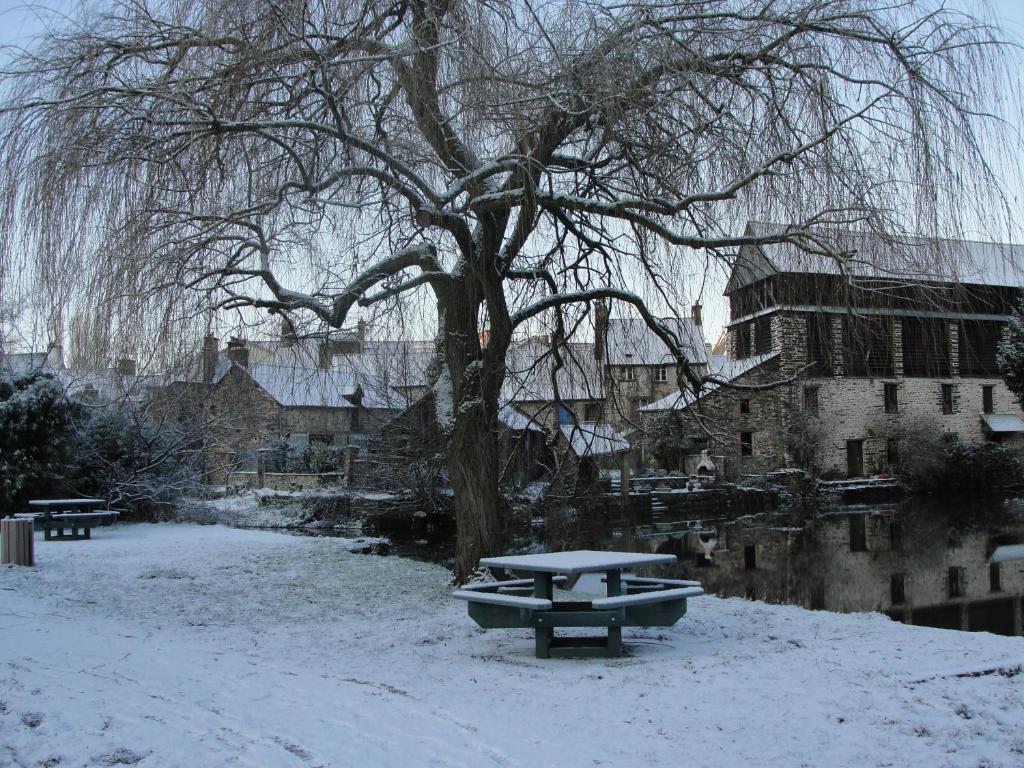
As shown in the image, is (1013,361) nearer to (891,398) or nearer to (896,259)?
(891,398)

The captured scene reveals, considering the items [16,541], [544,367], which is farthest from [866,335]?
[16,541]

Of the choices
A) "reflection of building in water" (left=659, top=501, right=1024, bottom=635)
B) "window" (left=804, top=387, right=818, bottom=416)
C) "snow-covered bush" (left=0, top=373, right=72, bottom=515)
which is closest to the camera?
"reflection of building in water" (left=659, top=501, right=1024, bottom=635)

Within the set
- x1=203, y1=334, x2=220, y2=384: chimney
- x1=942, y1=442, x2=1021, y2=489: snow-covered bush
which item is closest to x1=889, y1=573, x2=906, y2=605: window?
x1=203, y1=334, x2=220, y2=384: chimney

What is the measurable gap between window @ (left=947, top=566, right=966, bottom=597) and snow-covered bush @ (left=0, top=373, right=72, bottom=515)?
13619 mm

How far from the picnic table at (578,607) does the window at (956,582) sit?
622cm

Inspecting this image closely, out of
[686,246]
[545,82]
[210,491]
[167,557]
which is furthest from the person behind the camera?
[210,491]

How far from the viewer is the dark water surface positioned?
31.6 ft

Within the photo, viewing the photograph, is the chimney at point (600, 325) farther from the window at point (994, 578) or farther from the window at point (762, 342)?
the window at point (762, 342)

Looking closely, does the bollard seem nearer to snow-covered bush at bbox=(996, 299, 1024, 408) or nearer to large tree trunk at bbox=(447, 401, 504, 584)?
large tree trunk at bbox=(447, 401, 504, 584)

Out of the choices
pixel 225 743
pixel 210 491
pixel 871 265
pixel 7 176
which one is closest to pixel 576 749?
pixel 225 743

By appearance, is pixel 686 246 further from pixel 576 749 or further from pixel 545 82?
pixel 576 749

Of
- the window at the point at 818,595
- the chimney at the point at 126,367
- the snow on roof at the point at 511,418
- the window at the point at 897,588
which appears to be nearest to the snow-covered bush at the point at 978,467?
the snow on roof at the point at 511,418

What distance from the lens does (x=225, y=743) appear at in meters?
3.14

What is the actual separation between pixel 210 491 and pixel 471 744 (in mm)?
18257
